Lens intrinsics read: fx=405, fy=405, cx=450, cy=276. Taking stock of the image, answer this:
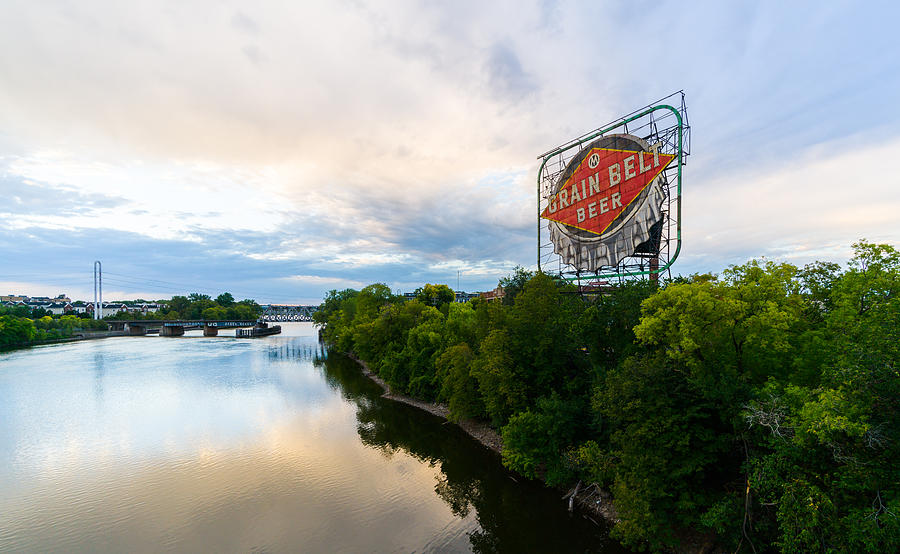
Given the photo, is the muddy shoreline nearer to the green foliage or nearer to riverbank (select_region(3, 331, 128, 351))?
the green foliage

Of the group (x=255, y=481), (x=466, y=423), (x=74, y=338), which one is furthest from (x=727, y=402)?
(x=74, y=338)

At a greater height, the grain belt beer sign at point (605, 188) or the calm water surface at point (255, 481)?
the grain belt beer sign at point (605, 188)

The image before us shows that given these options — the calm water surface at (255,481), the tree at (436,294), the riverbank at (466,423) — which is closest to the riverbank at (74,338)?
the calm water surface at (255,481)

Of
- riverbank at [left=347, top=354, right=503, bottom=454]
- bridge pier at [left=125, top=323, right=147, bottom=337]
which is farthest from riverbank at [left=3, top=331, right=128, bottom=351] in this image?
riverbank at [left=347, top=354, right=503, bottom=454]

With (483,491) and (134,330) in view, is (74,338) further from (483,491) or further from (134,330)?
(483,491)

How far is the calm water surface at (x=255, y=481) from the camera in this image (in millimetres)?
17906

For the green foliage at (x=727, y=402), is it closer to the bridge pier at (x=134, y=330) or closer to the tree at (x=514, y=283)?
the tree at (x=514, y=283)

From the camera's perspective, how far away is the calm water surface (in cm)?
1791

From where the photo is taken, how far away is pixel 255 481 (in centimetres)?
2330

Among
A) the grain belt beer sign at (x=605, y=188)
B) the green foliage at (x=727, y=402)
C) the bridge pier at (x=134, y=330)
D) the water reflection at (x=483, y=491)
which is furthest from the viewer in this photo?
the bridge pier at (x=134, y=330)

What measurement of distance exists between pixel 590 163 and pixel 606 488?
23.7 m

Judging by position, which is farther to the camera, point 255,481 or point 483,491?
point 255,481

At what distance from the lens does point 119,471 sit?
80.1 feet

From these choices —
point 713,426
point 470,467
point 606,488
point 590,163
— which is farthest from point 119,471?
point 590,163
